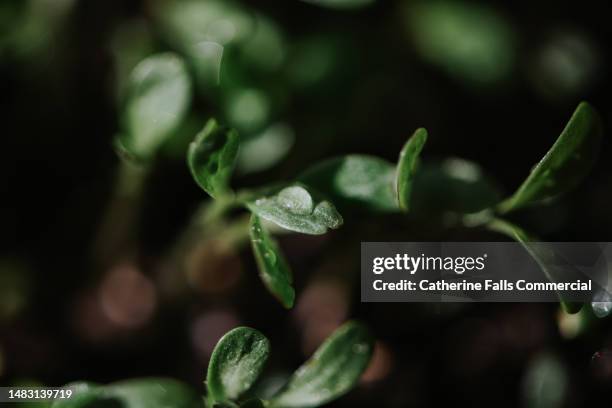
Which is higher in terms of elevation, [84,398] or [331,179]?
[331,179]

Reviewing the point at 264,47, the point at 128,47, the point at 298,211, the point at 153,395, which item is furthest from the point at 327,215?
the point at 128,47

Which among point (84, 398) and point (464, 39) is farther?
point (464, 39)

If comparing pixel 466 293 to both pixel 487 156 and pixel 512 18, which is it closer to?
pixel 487 156

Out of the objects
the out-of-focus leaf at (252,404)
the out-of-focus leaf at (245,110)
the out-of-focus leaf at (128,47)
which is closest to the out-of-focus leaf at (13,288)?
the out-of-focus leaf at (128,47)

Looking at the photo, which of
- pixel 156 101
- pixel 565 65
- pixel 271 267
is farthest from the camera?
pixel 565 65

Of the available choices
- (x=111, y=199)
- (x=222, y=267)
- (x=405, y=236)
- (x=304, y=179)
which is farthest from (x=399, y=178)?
(x=111, y=199)

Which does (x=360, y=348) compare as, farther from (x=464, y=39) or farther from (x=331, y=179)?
(x=464, y=39)

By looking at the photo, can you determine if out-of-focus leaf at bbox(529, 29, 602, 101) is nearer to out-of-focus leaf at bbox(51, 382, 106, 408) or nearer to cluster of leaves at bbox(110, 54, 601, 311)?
cluster of leaves at bbox(110, 54, 601, 311)
